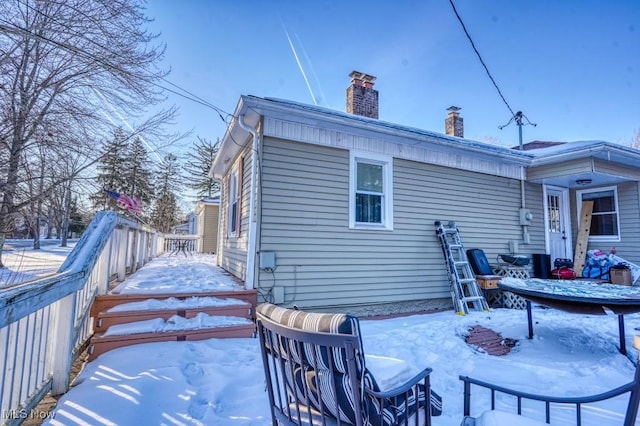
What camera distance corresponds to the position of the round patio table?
10.9 feet

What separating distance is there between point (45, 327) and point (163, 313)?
1486 mm

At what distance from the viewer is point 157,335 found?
132 inches

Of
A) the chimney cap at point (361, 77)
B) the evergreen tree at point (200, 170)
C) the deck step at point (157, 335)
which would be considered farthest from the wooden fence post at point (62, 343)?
the evergreen tree at point (200, 170)

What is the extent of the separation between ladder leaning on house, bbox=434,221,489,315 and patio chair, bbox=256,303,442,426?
4.49 metres

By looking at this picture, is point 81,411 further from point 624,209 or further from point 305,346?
point 624,209

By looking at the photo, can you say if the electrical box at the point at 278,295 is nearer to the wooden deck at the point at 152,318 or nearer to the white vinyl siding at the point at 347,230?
the white vinyl siding at the point at 347,230

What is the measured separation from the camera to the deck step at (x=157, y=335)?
308cm

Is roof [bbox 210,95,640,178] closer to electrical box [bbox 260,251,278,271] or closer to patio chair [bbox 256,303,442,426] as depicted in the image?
electrical box [bbox 260,251,278,271]

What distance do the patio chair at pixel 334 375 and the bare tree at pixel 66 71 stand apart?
3904 mm

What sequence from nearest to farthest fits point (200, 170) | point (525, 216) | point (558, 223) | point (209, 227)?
point (525, 216), point (558, 223), point (209, 227), point (200, 170)

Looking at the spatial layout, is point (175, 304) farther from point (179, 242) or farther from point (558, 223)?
point (179, 242)

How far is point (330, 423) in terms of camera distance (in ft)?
4.99

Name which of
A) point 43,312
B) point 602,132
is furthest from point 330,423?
point 602,132

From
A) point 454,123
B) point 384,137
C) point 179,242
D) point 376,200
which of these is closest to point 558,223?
point 454,123
